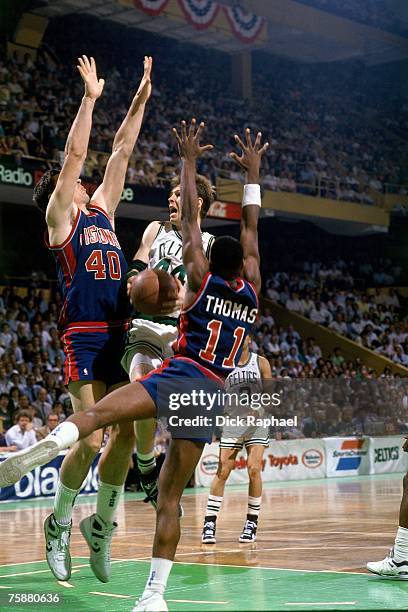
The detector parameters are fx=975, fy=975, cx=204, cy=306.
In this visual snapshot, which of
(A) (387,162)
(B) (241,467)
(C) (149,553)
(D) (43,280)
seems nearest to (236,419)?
(C) (149,553)

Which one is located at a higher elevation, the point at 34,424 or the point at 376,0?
the point at 376,0

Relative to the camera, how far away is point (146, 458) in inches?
301

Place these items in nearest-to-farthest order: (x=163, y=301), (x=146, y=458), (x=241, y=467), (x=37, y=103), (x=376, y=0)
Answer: (x=163, y=301) < (x=146, y=458) < (x=241, y=467) < (x=37, y=103) < (x=376, y=0)

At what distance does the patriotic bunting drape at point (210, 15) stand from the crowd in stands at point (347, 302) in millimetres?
7864

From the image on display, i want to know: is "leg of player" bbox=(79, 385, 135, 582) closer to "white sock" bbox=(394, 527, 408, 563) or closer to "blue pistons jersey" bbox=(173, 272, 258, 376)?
"blue pistons jersey" bbox=(173, 272, 258, 376)

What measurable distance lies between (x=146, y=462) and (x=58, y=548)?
945 millimetres

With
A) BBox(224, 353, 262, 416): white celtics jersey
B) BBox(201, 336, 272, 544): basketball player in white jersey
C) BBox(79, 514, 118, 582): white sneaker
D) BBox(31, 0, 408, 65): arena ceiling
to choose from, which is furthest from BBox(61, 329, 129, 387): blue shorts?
BBox(31, 0, 408, 65): arena ceiling

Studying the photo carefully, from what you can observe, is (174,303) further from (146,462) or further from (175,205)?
(146,462)

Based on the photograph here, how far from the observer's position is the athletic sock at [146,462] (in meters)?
7.62

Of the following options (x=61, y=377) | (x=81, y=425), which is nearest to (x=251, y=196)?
(x=81, y=425)

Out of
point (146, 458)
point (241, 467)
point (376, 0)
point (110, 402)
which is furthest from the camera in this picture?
point (376, 0)

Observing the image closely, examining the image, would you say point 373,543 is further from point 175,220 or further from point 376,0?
point 376,0

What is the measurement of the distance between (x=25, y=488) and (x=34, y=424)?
1187 millimetres

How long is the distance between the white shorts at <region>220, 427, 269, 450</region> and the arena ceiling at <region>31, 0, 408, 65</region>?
19748mm
